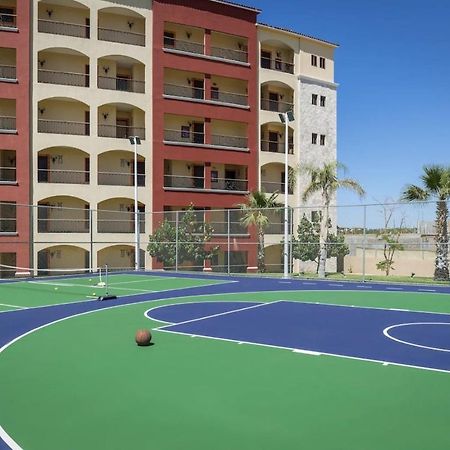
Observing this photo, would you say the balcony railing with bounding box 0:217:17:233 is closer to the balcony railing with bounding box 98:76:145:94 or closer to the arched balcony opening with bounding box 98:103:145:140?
the arched balcony opening with bounding box 98:103:145:140

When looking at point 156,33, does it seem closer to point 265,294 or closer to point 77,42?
point 77,42

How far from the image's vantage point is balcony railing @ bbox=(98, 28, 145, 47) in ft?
139

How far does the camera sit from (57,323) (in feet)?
45.3

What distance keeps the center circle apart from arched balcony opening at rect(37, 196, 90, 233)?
28.1 meters

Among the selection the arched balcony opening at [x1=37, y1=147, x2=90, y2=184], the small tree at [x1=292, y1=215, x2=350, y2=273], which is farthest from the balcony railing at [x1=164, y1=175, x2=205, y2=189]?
the small tree at [x1=292, y1=215, x2=350, y2=273]

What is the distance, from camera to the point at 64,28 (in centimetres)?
4106

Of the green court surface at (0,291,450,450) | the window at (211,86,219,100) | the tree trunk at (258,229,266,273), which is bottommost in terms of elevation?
the green court surface at (0,291,450,450)

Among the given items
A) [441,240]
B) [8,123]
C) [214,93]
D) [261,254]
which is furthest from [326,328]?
[214,93]

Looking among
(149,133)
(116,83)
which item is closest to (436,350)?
(149,133)

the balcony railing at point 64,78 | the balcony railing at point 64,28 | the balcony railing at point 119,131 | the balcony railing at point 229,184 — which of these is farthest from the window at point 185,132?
the balcony railing at point 64,28

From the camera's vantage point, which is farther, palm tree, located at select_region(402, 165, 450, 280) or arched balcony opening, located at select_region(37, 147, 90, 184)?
arched balcony opening, located at select_region(37, 147, 90, 184)

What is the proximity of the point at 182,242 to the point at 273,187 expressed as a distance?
1878cm

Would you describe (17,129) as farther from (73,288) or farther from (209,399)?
(209,399)

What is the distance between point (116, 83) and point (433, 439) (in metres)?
41.0
